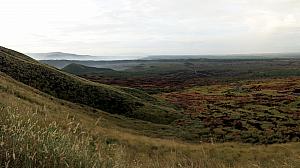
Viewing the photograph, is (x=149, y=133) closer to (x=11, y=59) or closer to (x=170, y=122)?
(x=170, y=122)

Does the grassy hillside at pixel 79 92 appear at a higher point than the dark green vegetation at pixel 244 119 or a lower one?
higher

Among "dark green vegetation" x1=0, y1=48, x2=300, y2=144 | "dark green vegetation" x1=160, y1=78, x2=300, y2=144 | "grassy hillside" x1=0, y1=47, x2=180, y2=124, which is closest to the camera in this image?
"dark green vegetation" x1=160, y1=78, x2=300, y2=144

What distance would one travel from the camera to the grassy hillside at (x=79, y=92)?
53719 millimetres

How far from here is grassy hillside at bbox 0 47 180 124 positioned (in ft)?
176

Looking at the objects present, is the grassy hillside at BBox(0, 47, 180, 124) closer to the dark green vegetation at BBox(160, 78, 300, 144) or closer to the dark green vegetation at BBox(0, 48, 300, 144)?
the dark green vegetation at BBox(0, 48, 300, 144)

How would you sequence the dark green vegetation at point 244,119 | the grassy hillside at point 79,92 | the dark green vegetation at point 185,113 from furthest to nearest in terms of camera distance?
the grassy hillside at point 79,92
the dark green vegetation at point 185,113
the dark green vegetation at point 244,119

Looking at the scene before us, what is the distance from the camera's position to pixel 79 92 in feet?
186

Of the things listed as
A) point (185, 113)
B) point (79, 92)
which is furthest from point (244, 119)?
point (79, 92)

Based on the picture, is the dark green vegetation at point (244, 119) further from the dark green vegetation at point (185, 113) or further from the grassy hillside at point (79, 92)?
the grassy hillside at point (79, 92)

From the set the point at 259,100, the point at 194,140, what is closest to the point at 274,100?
the point at 259,100

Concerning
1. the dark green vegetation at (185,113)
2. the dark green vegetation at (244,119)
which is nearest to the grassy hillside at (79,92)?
the dark green vegetation at (185,113)

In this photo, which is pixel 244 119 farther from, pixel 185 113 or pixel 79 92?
pixel 79 92

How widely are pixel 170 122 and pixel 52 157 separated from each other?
156ft

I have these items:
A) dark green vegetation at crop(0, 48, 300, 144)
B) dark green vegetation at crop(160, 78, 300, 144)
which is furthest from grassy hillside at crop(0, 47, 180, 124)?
dark green vegetation at crop(160, 78, 300, 144)
